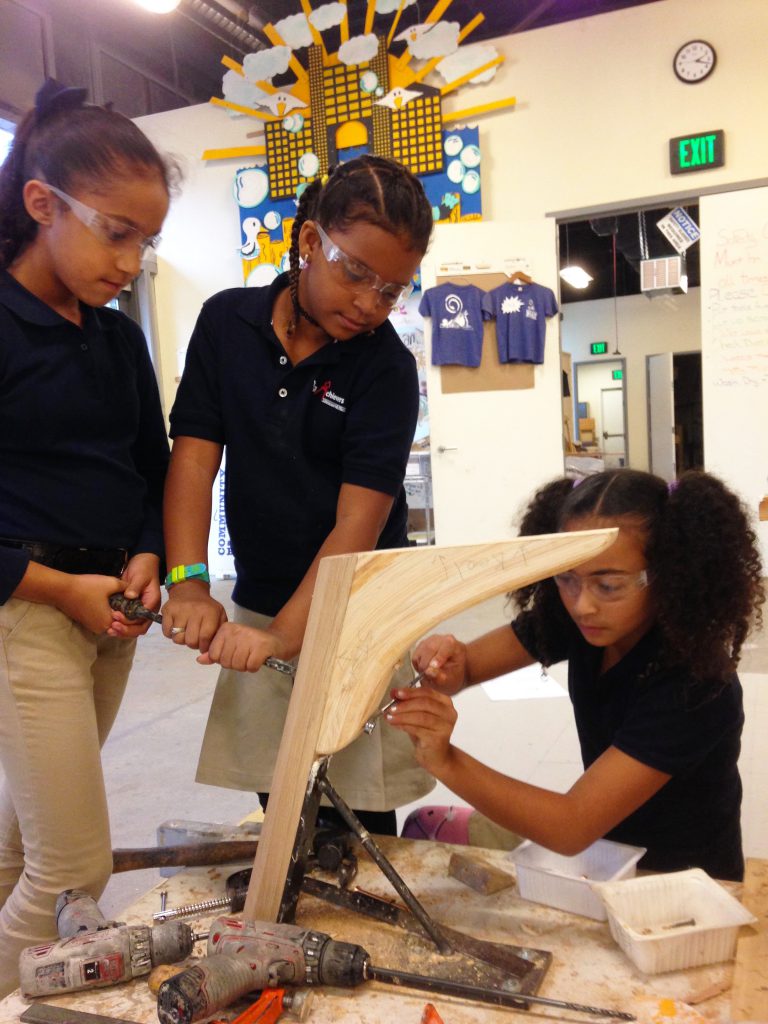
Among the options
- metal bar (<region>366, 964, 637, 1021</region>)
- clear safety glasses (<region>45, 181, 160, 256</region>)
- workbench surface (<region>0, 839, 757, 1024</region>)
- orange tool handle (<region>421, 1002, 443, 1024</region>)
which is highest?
clear safety glasses (<region>45, 181, 160, 256</region>)

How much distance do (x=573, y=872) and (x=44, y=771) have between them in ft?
2.36

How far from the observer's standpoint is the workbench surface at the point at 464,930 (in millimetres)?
826

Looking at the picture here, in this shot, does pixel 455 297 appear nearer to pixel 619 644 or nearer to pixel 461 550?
pixel 619 644

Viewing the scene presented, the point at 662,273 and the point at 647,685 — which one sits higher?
the point at 662,273

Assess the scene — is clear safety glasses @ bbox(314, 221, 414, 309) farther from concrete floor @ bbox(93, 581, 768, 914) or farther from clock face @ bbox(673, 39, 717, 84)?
clock face @ bbox(673, 39, 717, 84)

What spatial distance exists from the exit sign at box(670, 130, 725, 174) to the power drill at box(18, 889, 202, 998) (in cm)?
485

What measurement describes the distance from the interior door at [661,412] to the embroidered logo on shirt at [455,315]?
5.95 meters

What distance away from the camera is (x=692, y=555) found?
3.69 feet

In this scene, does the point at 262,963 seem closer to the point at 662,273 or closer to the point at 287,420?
the point at 287,420

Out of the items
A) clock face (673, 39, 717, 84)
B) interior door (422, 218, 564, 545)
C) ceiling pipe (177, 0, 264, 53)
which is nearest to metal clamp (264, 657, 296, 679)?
interior door (422, 218, 564, 545)

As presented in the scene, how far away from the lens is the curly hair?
1.12 meters

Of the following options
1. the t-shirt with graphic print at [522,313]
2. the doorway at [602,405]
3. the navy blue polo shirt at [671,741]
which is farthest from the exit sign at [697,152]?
the doorway at [602,405]

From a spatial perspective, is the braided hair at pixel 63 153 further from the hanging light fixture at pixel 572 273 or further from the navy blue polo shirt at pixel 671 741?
the hanging light fixture at pixel 572 273

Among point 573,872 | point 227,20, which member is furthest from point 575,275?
point 573,872
